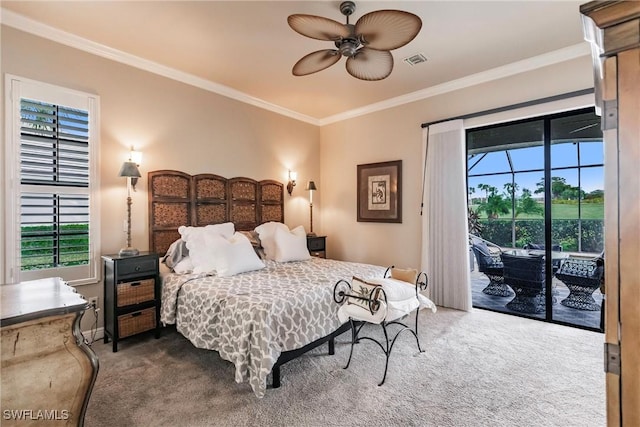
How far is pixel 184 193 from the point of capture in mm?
3717

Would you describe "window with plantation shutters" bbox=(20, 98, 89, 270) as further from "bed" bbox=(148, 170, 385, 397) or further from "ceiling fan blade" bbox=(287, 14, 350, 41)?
"ceiling fan blade" bbox=(287, 14, 350, 41)

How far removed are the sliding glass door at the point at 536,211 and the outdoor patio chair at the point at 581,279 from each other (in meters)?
0.01

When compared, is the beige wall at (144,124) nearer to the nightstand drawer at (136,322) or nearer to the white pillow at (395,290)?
the nightstand drawer at (136,322)

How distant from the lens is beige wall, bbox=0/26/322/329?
281cm

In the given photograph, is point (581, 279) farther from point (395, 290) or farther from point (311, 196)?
A: point (311, 196)

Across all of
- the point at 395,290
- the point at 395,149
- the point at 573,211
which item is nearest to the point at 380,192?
the point at 395,149

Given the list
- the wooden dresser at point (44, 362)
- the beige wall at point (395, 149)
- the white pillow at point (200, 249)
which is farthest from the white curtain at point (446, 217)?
the wooden dresser at point (44, 362)

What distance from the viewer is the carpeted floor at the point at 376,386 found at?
6.15 feet

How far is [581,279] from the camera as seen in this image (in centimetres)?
330

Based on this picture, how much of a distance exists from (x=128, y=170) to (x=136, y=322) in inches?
58.4

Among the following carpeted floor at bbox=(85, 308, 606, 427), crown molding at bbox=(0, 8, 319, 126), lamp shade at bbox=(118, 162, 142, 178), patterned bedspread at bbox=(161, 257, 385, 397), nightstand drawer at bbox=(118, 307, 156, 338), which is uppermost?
crown molding at bbox=(0, 8, 319, 126)

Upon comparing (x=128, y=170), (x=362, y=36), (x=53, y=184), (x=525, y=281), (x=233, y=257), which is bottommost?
(x=525, y=281)

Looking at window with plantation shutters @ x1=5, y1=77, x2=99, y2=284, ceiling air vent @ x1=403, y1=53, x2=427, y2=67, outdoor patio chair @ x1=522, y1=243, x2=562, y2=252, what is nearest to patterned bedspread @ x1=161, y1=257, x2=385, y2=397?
window with plantation shutters @ x1=5, y1=77, x2=99, y2=284

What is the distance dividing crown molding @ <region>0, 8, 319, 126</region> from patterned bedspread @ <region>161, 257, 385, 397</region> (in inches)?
93.5
